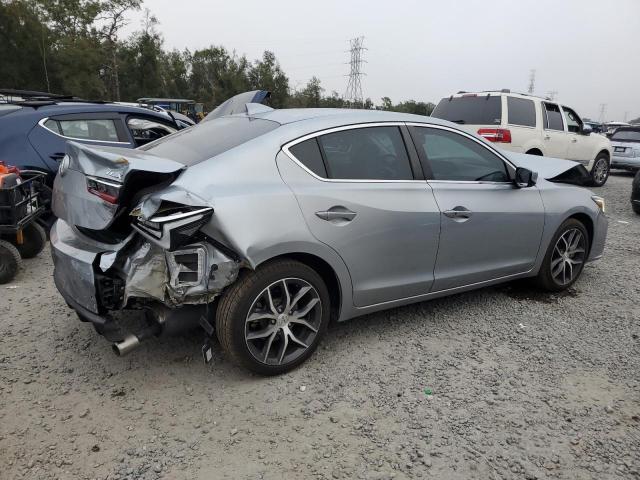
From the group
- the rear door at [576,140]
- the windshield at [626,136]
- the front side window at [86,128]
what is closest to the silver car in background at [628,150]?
the windshield at [626,136]

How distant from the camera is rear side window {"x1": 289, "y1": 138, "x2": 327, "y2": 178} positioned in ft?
10.2

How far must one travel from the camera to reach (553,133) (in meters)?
9.80

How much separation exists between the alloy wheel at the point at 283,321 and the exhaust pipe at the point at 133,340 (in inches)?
20.9

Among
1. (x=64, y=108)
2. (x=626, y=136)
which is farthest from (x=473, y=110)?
(x=626, y=136)

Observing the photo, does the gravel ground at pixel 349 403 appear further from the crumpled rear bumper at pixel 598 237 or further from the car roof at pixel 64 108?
the car roof at pixel 64 108

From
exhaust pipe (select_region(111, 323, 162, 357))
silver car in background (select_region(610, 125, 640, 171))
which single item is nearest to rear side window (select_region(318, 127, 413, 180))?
exhaust pipe (select_region(111, 323, 162, 357))

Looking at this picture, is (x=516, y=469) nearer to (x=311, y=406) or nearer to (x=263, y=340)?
(x=311, y=406)

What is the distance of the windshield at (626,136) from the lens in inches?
566

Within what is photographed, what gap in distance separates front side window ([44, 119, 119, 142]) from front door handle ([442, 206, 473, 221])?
4.59m

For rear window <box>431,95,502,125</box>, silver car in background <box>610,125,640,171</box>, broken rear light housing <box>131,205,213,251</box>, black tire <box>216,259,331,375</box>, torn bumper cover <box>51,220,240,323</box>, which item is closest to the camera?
broken rear light housing <box>131,205,213,251</box>

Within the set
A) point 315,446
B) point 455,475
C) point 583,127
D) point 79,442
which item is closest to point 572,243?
point 455,475

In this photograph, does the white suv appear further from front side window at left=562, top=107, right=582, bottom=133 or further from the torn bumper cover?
the torn bumper cover

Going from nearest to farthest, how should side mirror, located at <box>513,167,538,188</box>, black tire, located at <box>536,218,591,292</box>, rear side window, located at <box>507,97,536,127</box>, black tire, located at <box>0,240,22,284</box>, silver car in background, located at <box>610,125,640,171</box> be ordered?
1. side mirror, located at <box>513,167,538,188</box>
2. black tire, located at <box>536,218,591,292</box>
3. black tire, located at <box>0,240,22,284</box>
4. rear side window, located at <box>507,97,536,127</box>
5. silver car in background, located at <box>610,125,640,171</box>

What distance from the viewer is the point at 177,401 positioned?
287 cm
